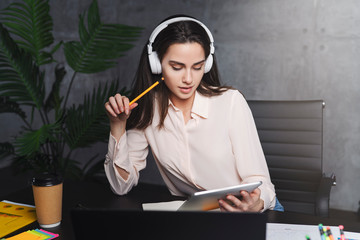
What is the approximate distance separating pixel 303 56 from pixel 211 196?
2133 mm

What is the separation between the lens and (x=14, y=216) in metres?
1.04

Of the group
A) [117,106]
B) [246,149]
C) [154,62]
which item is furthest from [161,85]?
[246,149]

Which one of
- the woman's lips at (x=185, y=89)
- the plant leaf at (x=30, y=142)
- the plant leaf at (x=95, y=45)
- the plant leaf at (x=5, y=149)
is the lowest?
the plant leaf at (x=5, y=149)

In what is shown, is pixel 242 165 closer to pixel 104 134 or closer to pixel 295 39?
pixel 104 134

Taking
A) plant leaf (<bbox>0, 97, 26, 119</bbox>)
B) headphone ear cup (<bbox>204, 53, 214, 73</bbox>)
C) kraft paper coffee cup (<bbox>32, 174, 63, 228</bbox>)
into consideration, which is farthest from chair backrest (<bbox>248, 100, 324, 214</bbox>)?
plant leaf (<bbox>0, 97, 26, 119</bbox>)

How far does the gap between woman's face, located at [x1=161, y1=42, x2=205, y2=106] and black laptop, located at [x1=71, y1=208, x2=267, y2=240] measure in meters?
0.74

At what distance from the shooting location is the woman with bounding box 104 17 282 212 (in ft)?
4.06

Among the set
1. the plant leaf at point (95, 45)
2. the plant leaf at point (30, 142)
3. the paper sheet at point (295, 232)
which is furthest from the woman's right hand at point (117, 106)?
the plant leaf at point (95, 45)

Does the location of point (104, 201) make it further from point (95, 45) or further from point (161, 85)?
point (95, 45)

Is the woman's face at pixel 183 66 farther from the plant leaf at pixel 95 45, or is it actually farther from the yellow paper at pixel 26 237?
the plant leaf at pixel 95 45

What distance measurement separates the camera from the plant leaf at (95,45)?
2.33 metres

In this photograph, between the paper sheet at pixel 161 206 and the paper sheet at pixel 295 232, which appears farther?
the paper sheet at pixel 161 206

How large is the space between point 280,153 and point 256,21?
1.43m

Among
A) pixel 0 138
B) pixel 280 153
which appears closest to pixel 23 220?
pixel 280 153
